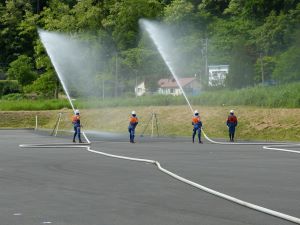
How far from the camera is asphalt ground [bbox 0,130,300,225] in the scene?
10.3m

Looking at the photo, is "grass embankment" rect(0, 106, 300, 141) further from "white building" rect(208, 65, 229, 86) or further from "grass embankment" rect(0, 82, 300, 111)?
"white building" rect(208, 65, 229, 86)

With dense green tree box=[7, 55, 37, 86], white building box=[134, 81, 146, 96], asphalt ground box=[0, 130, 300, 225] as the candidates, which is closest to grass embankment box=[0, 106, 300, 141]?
asphalt ground box=[0, 130, 300, 225]

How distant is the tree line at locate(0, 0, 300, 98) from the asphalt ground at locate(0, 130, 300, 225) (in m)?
51.6

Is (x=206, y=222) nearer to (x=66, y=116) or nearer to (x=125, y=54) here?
(x=66, y=116)

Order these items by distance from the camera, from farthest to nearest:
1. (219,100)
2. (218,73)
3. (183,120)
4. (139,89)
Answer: (139,89), (218,73), (219,100), (183,120)

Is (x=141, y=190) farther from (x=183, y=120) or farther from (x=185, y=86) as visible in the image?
(x=185, y=86)

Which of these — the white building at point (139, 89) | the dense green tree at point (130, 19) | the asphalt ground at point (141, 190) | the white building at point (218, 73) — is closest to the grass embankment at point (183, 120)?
the asphalt ground at point (141, 190)

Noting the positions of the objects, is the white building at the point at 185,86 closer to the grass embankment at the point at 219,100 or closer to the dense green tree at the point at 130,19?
the dense green tree at the point at 130,19

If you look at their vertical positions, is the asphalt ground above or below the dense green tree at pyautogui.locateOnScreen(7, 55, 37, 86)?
below

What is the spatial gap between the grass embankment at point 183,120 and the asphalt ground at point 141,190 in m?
17.2

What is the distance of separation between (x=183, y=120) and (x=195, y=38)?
28948mm

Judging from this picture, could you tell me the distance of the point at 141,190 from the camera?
13.8 metres

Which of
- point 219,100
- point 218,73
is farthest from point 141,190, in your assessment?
point 218,73

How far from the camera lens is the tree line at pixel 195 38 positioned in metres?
74.4
